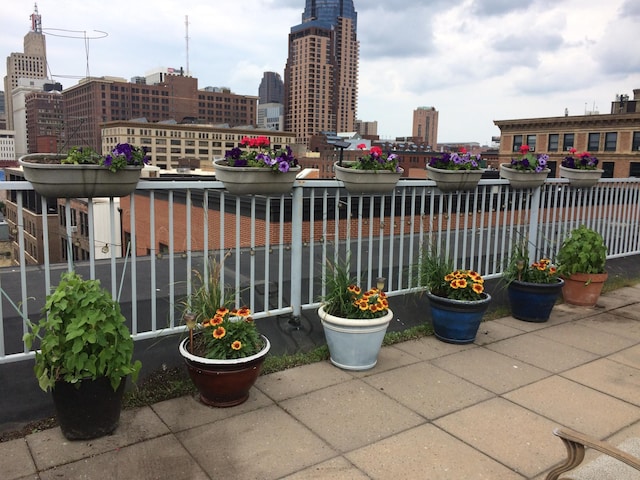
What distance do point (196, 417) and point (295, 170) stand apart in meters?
2.05

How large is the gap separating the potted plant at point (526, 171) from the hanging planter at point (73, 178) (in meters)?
4.54

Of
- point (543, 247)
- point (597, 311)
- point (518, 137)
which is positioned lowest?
point (597, 311)

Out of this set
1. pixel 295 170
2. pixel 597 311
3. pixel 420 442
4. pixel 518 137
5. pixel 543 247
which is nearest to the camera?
pixel 420 442

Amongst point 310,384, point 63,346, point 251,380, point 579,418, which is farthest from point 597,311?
point 63,346

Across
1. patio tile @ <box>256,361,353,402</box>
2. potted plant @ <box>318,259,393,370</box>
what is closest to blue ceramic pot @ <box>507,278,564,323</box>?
potted plant @ <box>318,259,393,370</box>

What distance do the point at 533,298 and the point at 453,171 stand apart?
1.68 metres

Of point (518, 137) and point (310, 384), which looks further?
point (518, 137)

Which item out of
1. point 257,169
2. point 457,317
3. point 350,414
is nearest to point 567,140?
point 457,317

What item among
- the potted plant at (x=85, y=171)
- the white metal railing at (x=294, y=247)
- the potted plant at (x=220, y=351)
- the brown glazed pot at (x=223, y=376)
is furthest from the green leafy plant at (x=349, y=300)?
the potted plant at (x=85, y=171)

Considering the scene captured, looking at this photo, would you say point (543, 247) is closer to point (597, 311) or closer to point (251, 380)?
point (597, 311)

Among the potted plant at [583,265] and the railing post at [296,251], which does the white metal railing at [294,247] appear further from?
the potted plant at [583,265]

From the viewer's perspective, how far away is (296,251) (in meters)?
4.68

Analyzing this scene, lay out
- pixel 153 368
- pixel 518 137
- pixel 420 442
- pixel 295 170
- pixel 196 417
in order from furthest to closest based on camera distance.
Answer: pixel 518 137 → pixel 295 170 → pixel 153 368 → pixel 196 417 → pixel 420 442

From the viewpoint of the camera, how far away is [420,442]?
322 cm
